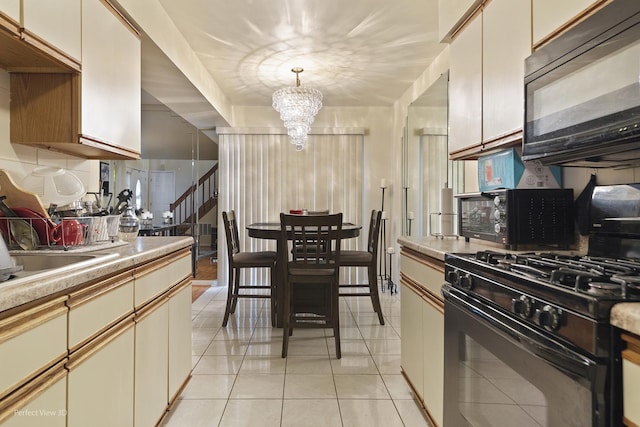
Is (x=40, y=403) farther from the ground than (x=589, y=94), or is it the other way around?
(x=589, y=94)

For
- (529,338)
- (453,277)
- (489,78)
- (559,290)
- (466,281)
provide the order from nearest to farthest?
(559,290) → (529,338) → (466,281) → (453,277) → (489,78)

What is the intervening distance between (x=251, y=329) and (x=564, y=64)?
2972mm

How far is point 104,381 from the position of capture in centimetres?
126

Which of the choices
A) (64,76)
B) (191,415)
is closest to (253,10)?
(64,76)

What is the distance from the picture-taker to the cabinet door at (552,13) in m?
1.31

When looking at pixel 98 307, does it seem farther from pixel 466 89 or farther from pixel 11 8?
pixel 466 89

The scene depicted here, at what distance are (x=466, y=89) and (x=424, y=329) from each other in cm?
129

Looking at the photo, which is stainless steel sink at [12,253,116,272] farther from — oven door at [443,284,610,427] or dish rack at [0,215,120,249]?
oven door at [443,284,610,427]

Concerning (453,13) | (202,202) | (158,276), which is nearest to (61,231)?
(158,276)

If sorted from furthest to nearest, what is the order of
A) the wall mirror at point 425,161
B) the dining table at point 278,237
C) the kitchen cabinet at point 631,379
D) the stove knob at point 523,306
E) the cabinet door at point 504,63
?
the wall mirror at point 425,161 < the dining table at point 278,237 < the cabinet door at point 504,63 < the stove knob at point 523,306 < the kitchen cabinet at point 631,379

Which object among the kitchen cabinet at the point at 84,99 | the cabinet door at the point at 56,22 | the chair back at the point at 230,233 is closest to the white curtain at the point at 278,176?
the chair back at the point at 230,233

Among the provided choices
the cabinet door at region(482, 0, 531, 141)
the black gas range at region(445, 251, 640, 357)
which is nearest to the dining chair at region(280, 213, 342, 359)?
the cabinet door at region(482, 0, 531, 141)

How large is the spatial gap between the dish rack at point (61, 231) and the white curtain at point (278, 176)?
3480mm

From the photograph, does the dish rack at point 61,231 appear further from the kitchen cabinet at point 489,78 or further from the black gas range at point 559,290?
the kitchen cabinet at point 489,78
